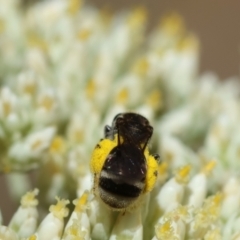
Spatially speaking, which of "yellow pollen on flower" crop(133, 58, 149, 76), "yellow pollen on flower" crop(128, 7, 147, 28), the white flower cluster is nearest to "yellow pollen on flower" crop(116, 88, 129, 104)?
the white flower cluster

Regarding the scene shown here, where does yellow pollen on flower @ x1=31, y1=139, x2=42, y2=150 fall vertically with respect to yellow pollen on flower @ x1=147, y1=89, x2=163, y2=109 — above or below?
below

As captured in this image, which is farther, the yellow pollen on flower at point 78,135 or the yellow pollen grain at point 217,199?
the yellow pollen on flower at point 78,135

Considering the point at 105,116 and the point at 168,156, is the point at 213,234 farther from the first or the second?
the point at 105,116

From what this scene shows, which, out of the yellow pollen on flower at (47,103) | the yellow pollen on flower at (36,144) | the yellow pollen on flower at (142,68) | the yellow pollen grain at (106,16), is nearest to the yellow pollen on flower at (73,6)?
the yellow pollen grain at (106,16)

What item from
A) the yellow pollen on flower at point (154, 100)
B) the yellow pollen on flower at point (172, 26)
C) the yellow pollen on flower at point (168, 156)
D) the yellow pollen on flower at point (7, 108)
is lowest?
the yellow pollen on flower at point (7, 108)

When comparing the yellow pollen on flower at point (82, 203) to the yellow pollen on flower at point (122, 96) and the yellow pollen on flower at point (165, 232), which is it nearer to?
the yellow pollen on flower at point (165, 232)

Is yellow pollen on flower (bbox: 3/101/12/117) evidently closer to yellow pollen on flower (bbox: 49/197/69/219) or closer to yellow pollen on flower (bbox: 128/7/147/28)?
yellow pollen on flower (bbox: 49/197/69/219)
